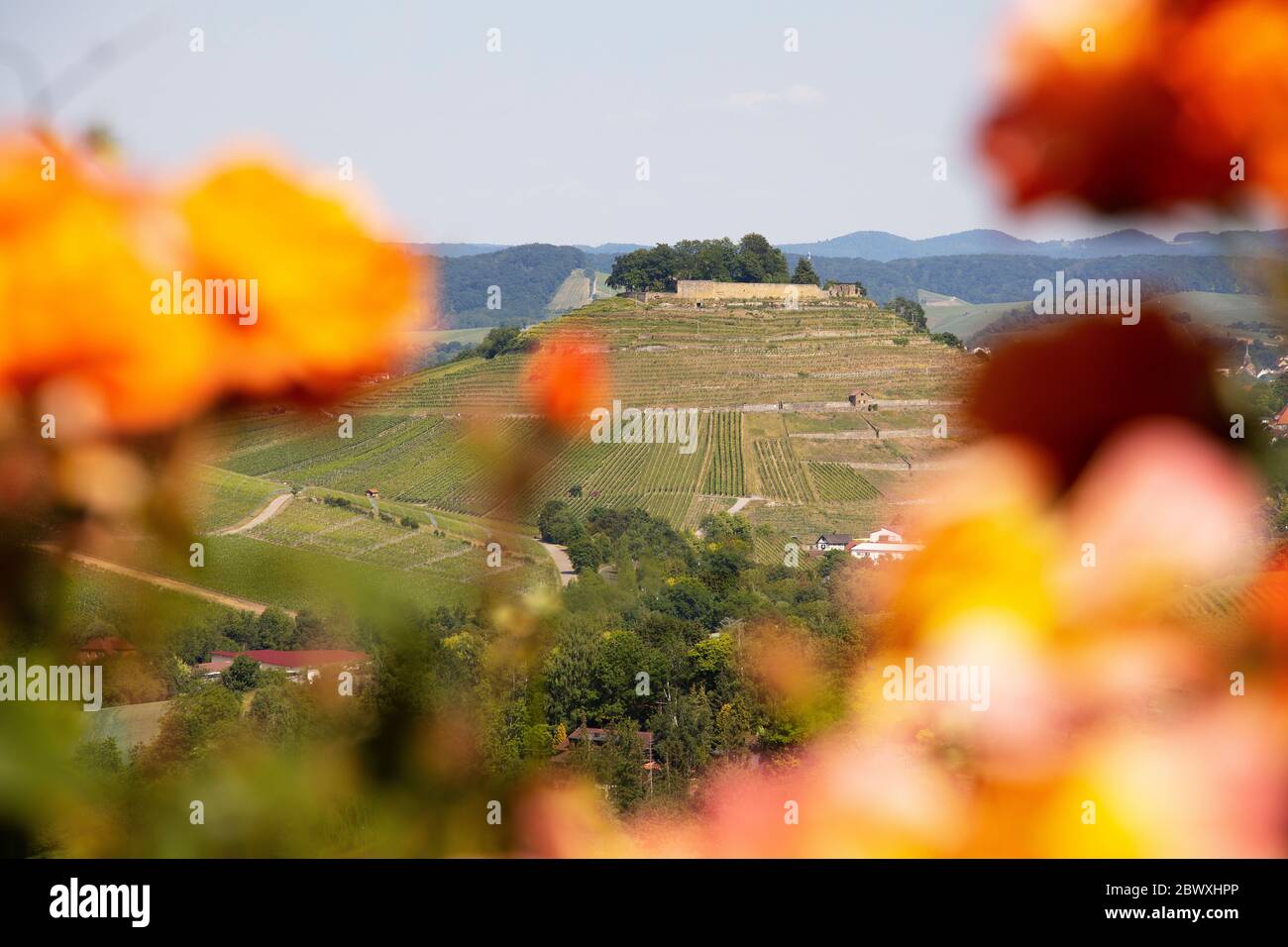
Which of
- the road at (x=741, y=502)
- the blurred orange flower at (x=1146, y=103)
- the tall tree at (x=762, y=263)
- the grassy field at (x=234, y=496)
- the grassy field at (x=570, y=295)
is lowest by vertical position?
the road at (x=741, y=502)

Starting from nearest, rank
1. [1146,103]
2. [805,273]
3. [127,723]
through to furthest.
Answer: [1146,103]
[127,723]
[805,273]

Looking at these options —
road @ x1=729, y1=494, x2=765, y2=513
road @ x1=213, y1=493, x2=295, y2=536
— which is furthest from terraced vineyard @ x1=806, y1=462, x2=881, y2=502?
road @ x1=213, y1=493, x2=295, y2=536

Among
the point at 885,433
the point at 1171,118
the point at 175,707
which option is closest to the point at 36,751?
the point at 175,707

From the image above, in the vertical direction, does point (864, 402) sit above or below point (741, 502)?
above

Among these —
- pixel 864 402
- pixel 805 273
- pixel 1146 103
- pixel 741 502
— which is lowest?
pixel 741 502

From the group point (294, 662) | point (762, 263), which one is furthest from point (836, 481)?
point (294, 662)

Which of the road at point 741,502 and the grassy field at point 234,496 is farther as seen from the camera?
the road at point 741,502

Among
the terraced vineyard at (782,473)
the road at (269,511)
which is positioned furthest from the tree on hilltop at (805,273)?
the road at (269,511)

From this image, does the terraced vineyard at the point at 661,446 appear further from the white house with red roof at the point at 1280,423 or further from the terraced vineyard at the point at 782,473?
the white house with red roof at the point at 1280,423

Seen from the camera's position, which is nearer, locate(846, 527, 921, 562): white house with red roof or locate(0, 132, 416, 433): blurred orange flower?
locate(0, 132, 416, 433): blurred orange flower

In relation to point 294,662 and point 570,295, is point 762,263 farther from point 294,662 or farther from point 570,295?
point 294,662

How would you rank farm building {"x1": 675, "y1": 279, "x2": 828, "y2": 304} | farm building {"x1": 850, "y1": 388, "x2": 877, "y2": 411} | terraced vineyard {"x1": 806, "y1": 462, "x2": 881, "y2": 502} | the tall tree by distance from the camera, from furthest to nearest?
farm building {"x1": 850, "y1": 388, "x2": 877, "y2": 411} → terraced vineyard {"x1": 806, "y1": 462, "x2": 881, "y2": 502} → farm building {"x1": 675, "y1": 279, "x2": 828, "y2": 304} → the tall tree

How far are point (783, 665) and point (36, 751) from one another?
0.56m

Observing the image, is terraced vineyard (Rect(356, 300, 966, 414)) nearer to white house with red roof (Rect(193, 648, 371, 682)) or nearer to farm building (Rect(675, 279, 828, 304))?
farm building (Rect(675, 279, 828, 304))
